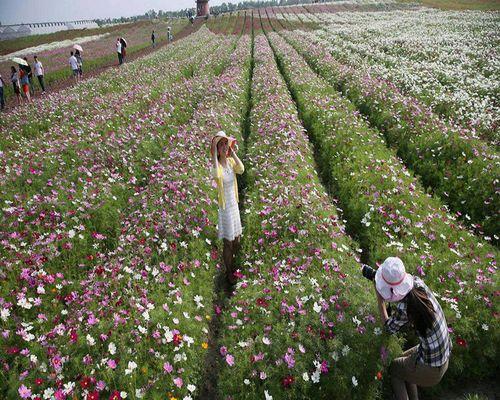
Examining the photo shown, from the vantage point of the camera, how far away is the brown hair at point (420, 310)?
4.42 m

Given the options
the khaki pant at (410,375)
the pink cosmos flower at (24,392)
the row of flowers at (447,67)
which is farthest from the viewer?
the row of flowers at (447,67)

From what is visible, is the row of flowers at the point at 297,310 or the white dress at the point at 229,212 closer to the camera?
the row of flowers at the point at 297,310

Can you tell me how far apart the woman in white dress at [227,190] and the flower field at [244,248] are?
55cm

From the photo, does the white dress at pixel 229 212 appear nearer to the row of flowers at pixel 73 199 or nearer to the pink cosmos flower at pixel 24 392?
the row of flowers at pixel 73 199

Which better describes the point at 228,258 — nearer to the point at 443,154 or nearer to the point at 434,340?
the point at 434,340

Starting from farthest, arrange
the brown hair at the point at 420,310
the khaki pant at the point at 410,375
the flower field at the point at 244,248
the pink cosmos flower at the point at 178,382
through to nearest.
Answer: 1. the flower field at the point at 244,248
2. the pink cosmos flower at the point at 178,382
3. the khaki pant at the point at 410,375
4. the brown hair at the point at 420,310

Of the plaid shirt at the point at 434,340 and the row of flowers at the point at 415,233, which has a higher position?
the plaid shirt at the point at 434,340

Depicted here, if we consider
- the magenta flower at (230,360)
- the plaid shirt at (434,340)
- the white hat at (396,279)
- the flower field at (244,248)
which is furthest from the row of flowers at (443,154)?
the magenta flower at (230,360)

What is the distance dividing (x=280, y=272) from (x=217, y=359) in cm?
202

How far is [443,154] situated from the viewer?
11.5 meters

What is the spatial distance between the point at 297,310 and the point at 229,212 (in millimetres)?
2383

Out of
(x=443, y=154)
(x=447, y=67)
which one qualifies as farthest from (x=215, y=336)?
(x=447, y=67)

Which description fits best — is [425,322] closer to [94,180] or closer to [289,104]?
[94,180]

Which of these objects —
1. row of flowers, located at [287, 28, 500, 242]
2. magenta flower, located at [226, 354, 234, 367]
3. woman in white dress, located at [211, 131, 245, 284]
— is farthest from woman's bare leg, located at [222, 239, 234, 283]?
row of flowers, located at [287, 28, 500, 242]
